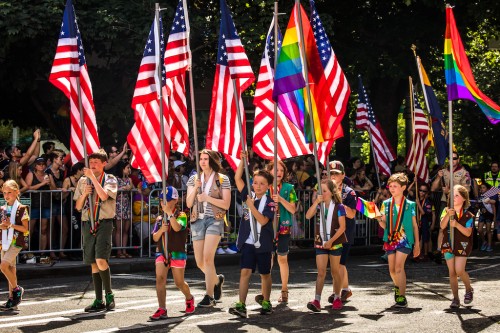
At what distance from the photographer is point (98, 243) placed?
11.5 metres

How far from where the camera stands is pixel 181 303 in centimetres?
1212

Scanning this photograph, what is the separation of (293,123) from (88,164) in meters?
2.64

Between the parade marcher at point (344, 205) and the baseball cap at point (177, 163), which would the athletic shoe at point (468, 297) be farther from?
the baseball cap at point (177, 163)

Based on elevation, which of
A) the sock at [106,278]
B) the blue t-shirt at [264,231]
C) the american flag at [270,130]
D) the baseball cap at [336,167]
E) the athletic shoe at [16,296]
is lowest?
the athletic shoe at [16,296]

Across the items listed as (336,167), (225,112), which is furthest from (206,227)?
(225,112)

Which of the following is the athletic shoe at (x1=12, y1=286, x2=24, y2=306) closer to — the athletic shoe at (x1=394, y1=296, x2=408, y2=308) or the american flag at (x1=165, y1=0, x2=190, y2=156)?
the american flag at (x1=165, y1=0, x2=190, y2=156)

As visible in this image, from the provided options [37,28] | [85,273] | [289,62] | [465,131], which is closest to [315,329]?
[289,62]

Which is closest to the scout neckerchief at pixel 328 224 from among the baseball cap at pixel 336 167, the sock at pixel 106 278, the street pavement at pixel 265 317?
the baseball cap at pixel 336 167

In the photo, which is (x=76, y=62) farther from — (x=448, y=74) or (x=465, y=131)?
(x=465, y=131)

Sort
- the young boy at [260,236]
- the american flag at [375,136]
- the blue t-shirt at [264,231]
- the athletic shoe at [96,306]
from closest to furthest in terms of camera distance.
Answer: the young boy at [260,236], the blue t-shirt at [264,231], the athletic shoe at [96,306], the american flag at [375,136]

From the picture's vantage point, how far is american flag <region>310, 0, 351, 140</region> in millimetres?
12742

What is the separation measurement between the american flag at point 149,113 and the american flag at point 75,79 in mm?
559

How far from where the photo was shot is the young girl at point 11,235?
1170 cm

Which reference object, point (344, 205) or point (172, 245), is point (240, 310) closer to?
point (172, 245)
